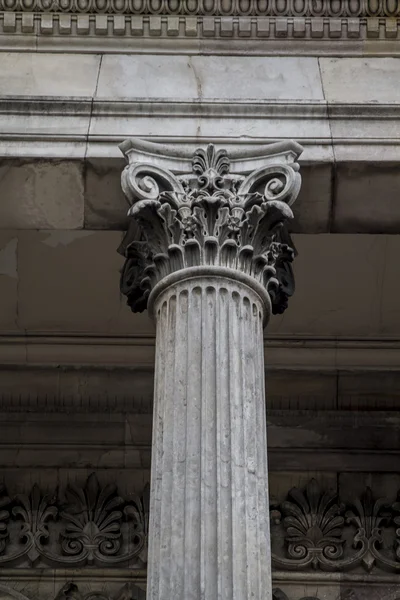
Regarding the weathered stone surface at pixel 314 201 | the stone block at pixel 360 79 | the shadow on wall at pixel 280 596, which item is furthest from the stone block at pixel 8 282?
the shadow on wall at pixel 280 596

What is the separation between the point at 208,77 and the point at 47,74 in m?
1.61

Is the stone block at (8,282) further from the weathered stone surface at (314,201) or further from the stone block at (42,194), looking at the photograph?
the weathered stone surface at (314,201)

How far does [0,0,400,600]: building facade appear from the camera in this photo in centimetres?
1593

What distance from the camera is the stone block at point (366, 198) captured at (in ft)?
58.8

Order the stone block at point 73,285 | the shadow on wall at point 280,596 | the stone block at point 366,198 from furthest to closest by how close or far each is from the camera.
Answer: the stone block at point 73,285, the shadow on wall at point 280,596, the stone block at point 366,198

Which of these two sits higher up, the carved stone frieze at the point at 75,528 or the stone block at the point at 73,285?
the stone block at the point at 73,285

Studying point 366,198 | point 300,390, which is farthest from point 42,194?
point 300,390

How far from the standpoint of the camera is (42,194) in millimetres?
17984

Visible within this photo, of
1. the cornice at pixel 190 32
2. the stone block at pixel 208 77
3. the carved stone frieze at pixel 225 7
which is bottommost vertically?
the stone block at pixel 208 77

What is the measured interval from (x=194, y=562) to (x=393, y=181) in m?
4.91

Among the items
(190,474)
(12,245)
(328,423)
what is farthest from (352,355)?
(190,474)

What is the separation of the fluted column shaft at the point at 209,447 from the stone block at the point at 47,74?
2.80 meters

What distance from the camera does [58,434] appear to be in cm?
2103

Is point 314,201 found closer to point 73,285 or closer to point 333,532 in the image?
point 73,285
